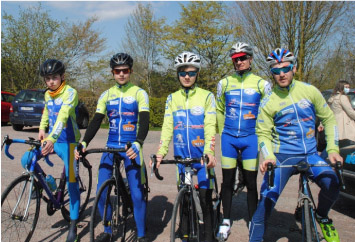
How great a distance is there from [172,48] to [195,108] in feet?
62.1

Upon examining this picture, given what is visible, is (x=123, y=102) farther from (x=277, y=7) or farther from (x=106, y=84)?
(x=106, y=84)

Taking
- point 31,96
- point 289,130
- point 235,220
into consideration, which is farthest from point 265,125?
point 31,96

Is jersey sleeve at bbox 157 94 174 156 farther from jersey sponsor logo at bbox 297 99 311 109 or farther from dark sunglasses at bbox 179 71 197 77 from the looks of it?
jersey sponsor logo at bbox 297 99 311 109

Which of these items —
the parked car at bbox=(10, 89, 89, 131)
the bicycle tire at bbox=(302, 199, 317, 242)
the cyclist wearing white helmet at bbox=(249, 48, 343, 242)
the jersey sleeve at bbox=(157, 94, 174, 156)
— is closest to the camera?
the bicycle tire at bbox=(302, 199, 317, 242)

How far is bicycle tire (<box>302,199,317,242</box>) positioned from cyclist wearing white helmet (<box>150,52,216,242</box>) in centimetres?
111

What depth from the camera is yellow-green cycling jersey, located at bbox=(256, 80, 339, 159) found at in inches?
134

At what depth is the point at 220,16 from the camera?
21.1 meters

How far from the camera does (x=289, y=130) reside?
345cm

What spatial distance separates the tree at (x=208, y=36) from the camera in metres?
20.9

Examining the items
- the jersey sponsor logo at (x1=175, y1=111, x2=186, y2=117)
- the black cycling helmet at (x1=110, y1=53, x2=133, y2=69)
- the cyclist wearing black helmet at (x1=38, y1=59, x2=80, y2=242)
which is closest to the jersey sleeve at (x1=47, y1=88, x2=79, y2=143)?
the cyclist wearing black helmet at (x1=38, y1=59, x2=80, y2=242)

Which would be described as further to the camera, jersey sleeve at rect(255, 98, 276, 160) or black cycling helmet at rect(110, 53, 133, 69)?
black cycling helmet at rect(110, 53, 133, 69)

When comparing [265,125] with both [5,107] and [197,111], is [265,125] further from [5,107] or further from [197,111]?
[5,107]

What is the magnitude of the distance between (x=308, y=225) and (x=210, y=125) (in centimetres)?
140

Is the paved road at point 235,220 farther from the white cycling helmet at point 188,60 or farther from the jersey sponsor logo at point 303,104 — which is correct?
the white cycling helmet at point 188,60
